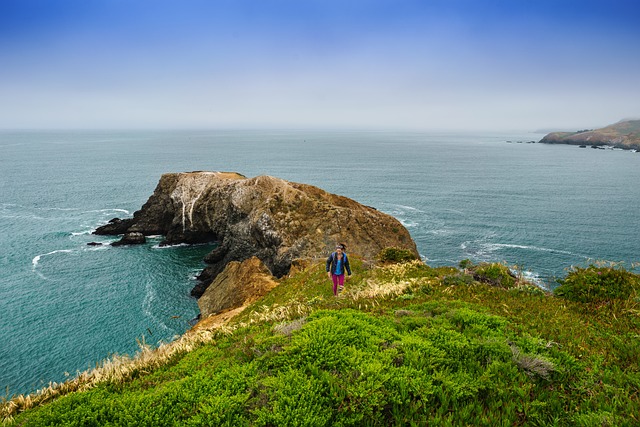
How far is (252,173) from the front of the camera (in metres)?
115

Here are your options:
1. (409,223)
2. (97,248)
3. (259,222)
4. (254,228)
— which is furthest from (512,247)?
(97,248)

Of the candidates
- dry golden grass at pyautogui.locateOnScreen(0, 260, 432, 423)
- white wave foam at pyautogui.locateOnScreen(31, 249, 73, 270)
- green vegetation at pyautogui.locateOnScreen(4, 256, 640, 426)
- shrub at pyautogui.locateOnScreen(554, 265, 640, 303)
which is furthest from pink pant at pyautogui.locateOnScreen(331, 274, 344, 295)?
white wave foam at pyautogui.locateOnScreen(31, 249, 73, 270)

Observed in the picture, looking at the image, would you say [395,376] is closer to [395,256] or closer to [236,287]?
[395,256]

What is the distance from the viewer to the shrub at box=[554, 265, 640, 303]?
12023 mm

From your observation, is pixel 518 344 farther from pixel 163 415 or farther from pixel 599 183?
pixel 599 183

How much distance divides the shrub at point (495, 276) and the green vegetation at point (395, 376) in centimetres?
384

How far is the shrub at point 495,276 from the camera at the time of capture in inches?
567

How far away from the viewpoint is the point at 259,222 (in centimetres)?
4644

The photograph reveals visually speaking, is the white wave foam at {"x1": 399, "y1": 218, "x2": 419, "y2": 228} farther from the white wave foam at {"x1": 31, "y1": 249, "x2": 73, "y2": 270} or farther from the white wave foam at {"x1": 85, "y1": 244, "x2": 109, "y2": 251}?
the white wave foam at {"x1": 31, "y1": 249, "x2": 73, "y2": 270}

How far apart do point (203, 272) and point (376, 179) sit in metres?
70.7

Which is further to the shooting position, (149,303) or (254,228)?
(254,228)

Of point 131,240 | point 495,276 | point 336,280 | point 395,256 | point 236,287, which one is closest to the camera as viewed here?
point 495,276

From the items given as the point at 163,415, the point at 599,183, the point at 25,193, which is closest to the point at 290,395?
the point at 163,415

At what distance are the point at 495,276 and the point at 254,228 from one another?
35.8 m
